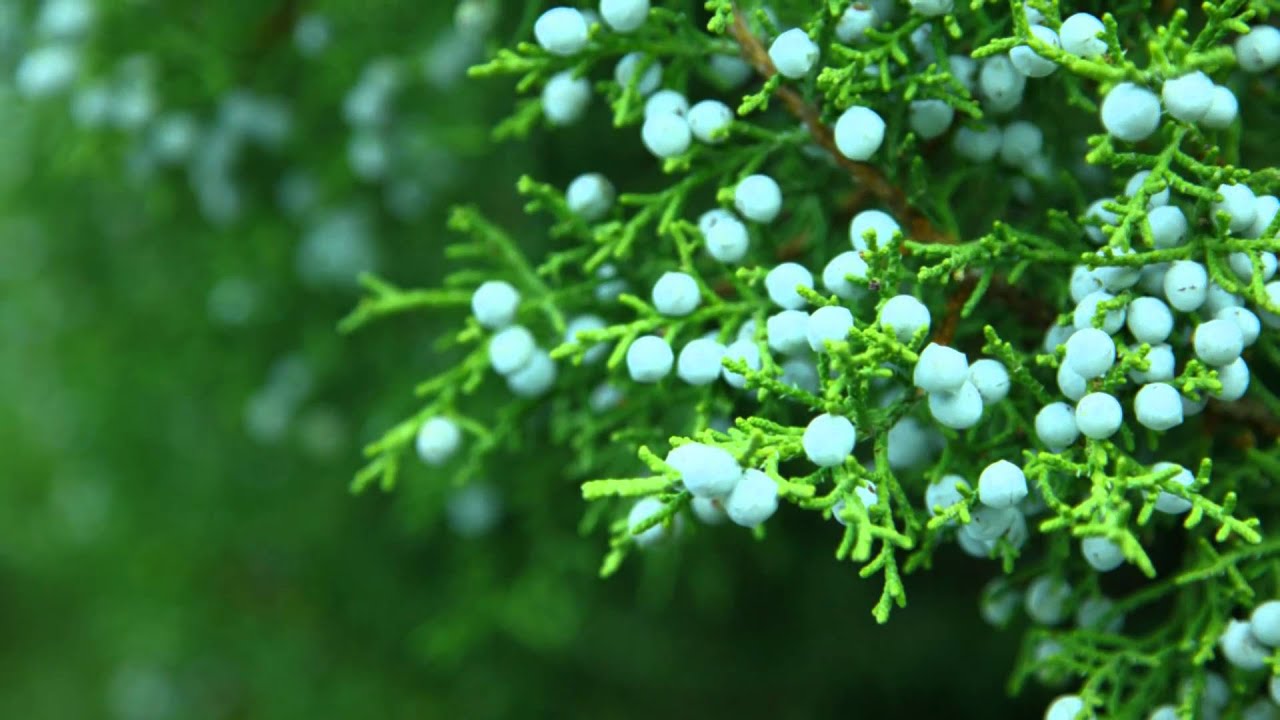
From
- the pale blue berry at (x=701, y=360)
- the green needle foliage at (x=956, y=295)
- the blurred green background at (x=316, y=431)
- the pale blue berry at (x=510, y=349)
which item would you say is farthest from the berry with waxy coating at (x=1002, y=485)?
the blurred green background at (x=316, y=431)

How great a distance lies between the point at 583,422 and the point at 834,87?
462 mm

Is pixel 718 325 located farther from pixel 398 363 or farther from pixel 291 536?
pixel 291 536

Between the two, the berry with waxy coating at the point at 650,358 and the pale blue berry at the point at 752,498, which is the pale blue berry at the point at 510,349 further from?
the pale blue berry at the point at 752,498

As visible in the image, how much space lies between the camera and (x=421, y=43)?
1.63 meters

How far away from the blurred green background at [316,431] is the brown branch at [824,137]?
0.56 meters

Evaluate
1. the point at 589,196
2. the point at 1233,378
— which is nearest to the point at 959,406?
the point at 1233,378

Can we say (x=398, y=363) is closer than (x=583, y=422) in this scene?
No

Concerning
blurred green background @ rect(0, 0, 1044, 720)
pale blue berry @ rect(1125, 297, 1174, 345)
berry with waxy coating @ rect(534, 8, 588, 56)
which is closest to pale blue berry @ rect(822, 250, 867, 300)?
pale blue berry @ rect(1125, 297, 1174, 345)

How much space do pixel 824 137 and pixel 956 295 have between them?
0.19 meters

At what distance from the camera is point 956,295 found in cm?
101

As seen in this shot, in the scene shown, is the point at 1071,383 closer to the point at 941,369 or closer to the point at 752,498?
the point at 941,369

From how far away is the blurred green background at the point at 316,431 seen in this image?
5.52 ft

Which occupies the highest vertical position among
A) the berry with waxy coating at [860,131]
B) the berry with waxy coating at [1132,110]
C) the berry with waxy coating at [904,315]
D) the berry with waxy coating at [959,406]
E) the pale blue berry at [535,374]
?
the berry with waxy coating at [1132,110]

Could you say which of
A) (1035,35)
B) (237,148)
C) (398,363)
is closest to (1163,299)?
(1035,35)
